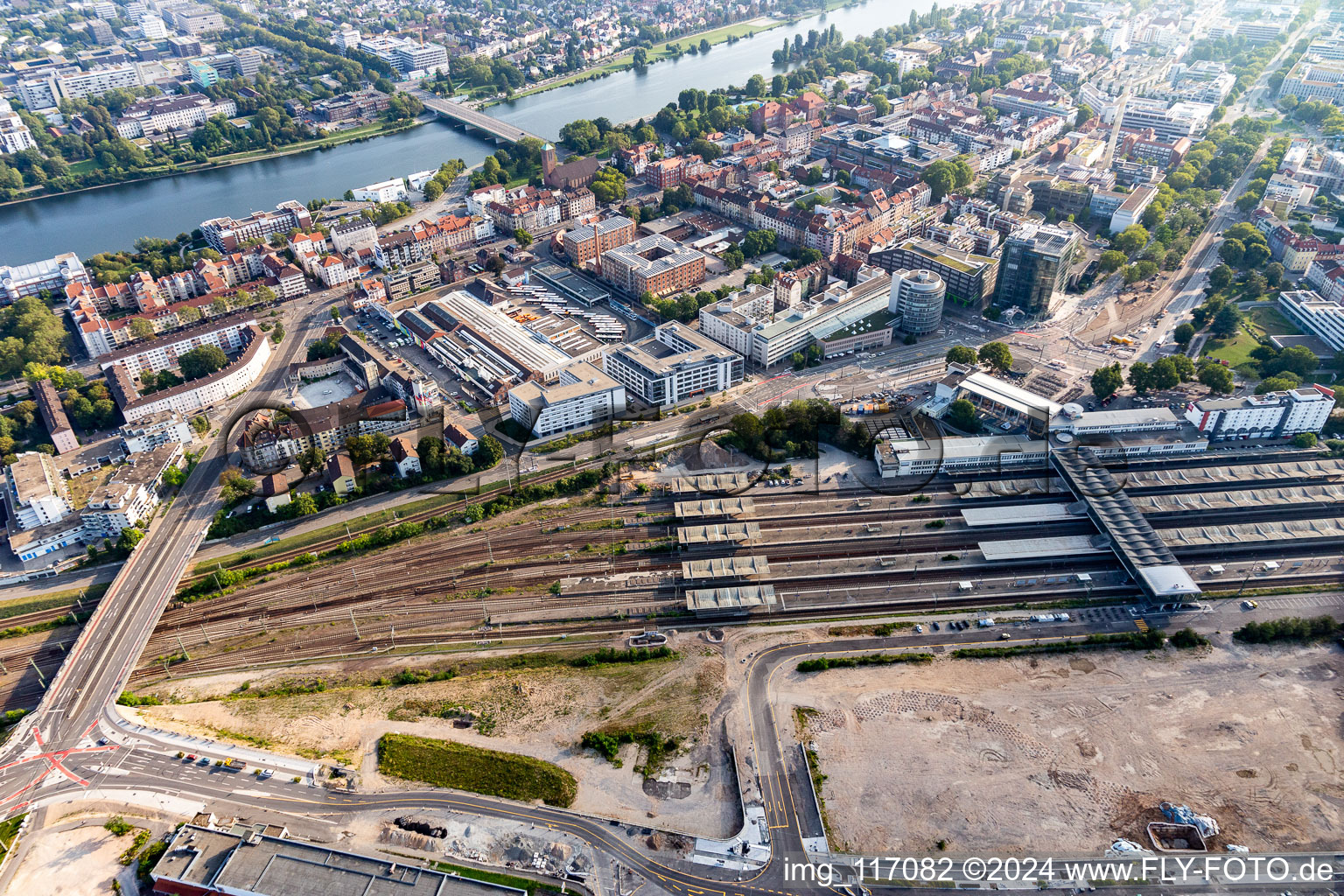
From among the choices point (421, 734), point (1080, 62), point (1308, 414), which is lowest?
point (421, 734)

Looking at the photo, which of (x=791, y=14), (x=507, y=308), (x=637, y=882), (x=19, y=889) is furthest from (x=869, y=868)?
(x=791, y=14)

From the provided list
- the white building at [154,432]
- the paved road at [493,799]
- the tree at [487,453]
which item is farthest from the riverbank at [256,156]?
the paved road at [493,799]

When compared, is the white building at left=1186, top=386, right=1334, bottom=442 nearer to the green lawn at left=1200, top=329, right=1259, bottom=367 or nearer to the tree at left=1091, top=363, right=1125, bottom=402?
the tree at left=1091, top=363, right=1125, bottom=402

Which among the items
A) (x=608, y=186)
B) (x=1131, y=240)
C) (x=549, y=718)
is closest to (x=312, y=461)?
(x=549, y=718)

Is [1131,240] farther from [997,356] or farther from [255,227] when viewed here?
[255,227]

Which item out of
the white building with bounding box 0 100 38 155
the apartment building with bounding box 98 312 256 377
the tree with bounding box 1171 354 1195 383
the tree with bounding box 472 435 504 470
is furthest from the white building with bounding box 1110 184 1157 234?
the white building with bounding box 0 100 38 155

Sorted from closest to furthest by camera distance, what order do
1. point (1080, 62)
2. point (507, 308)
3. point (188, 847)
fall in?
1. point (188, 847)
2. point (507, 308)
3. point (1080, 62)

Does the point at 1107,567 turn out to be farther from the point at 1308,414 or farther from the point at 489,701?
the point at 489,701
